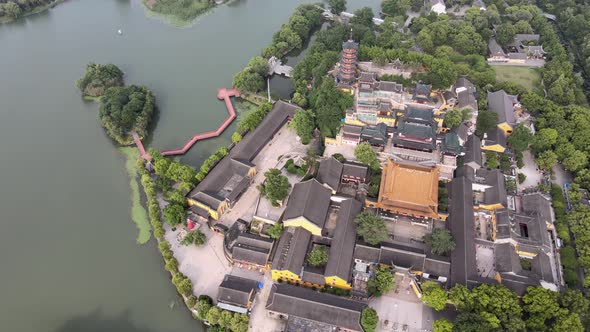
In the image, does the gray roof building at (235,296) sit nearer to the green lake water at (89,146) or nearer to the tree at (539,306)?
the green lake water at (89,146)

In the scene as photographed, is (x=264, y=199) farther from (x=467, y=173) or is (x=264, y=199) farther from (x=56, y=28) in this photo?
(x=56, y=28)

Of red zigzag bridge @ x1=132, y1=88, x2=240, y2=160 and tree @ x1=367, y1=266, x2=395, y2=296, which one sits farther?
red zigzag bridge @ x1=132, y1=88, x2=240, y2=160

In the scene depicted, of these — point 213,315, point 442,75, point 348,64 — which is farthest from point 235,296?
point 442,75

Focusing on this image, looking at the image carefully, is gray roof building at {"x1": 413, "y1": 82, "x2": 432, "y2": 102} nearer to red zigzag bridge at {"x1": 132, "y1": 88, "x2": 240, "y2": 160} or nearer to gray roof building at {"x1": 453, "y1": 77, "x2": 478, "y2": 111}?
gray roof building at {"x1": 453, "y1": 77, "x2": 478, "y2": 111}

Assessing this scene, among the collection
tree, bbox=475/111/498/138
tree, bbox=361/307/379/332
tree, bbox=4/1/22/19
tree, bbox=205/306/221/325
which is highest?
tree, bbox=4/1/22/19

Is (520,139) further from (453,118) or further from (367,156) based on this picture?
(367,156)

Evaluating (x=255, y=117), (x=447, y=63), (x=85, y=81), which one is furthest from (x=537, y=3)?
(x=85, y=81)

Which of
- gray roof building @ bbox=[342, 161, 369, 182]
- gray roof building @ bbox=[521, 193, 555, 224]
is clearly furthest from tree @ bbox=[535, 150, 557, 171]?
gray roof building @ bbox=[342, 161, 369, 182]
